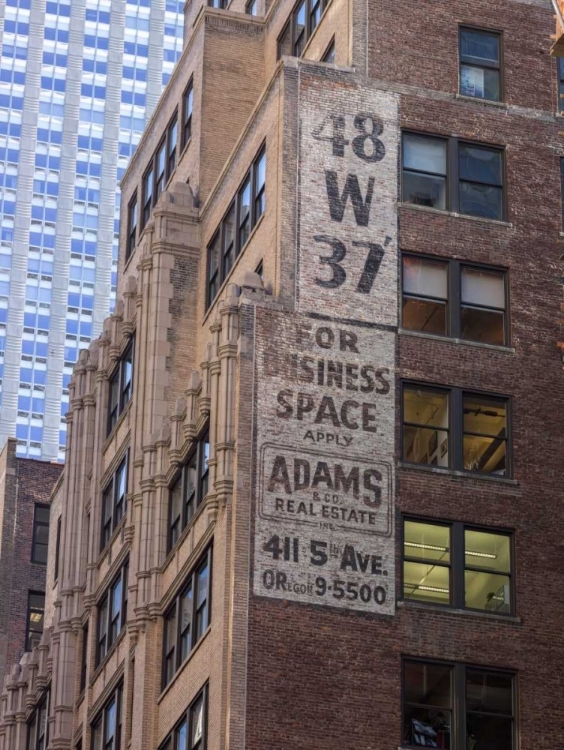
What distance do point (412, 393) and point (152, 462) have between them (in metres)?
10.6

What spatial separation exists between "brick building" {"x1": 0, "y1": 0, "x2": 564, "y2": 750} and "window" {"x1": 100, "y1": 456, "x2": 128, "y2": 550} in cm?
121

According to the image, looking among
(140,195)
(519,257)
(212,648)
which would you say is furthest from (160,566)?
(140,195)

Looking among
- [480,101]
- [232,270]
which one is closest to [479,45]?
[480,101]

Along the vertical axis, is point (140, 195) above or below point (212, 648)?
above

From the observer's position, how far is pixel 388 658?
52906mm

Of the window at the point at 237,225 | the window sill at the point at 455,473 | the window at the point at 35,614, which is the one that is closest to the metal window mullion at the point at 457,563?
the window sill at the point at 455,473

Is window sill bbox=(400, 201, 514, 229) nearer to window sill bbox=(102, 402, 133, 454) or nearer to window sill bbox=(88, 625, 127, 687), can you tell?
window sill bbox=(102, 402, 133, 454)

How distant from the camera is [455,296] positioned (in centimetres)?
5803

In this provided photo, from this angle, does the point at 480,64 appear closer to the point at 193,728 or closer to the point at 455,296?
the point at 455,296

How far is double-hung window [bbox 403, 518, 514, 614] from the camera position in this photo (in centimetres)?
5447

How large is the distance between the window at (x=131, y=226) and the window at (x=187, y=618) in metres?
22.1

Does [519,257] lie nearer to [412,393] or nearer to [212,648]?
[412,393]

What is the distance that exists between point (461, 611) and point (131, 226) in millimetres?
29791

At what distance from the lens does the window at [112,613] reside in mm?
65500
